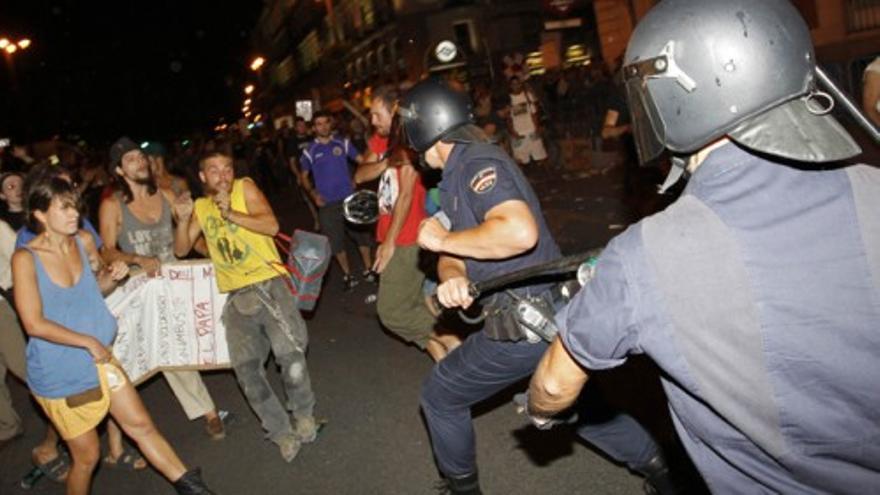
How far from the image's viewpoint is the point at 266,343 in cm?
450

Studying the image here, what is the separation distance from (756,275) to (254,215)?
3.66m

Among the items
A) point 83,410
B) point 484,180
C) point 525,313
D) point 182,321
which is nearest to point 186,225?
point 182,321

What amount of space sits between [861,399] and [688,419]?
13.9 inches

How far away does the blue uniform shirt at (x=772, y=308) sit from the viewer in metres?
1.27

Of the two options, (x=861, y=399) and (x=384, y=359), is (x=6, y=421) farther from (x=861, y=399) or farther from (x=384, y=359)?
(x=861, y=399)

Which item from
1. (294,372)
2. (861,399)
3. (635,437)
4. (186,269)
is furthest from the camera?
(186,269)

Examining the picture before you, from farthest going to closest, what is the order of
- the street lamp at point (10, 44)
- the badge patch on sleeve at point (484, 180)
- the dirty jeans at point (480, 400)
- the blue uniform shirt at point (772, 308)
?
the street lamp at point (10, 44)
the dirty jeans at point (480, 400)
the badge patch on sleeve at point (484, 180)
the blue uniform shirt at point (772, 308)

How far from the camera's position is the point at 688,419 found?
1.50 metres

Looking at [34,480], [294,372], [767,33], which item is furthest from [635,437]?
[34,480]

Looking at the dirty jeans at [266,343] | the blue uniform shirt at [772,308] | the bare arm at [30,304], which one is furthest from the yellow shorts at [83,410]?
the blue uniform shirt at [772,308]

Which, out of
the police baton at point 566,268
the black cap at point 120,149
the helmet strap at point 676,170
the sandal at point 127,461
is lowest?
the sandal at point 127,461

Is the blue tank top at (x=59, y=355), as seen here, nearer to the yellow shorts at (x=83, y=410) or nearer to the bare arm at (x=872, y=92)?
the yellow shorts at (x=83, y=410)

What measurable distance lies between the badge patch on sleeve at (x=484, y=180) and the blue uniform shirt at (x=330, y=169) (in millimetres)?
5744

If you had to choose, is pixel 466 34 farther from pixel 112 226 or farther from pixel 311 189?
pixel 112 226
